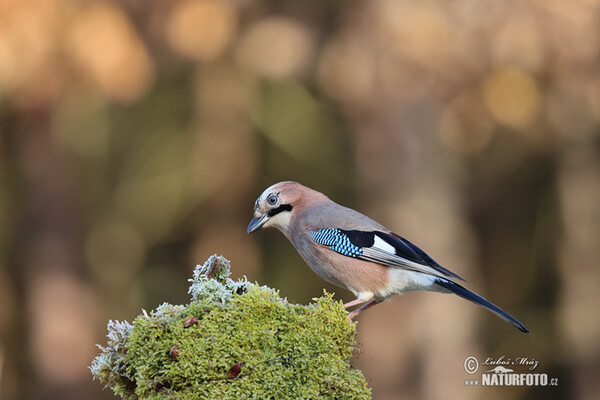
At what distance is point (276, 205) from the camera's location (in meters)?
5.27

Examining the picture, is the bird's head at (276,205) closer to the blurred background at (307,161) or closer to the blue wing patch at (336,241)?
the blue wing patch at (336,241)

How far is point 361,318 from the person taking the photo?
10086mm

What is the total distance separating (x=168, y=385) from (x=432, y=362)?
6332 mm

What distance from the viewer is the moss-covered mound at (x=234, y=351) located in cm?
361

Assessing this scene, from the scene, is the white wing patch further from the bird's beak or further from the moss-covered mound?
the moss-covered mound

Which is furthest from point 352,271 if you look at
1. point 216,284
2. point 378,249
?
point 216,284

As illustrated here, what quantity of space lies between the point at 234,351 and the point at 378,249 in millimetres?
1685

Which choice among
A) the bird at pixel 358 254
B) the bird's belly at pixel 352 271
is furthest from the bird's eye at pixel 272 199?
the bird's belly at pixel 352 271

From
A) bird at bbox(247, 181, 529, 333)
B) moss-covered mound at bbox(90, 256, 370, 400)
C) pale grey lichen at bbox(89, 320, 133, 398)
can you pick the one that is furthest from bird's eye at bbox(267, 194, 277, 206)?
pale grey lichen at bbox(89, 320, 133, 398)

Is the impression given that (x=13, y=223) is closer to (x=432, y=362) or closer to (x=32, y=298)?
(x=32, y=298)

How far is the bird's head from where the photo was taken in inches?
206

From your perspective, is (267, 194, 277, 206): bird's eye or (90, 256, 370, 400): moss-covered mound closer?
(90, 256, 370, 400): moss-covered mound

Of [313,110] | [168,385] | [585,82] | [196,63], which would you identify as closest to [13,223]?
[196,63]

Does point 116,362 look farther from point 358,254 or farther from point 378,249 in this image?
point 378,249
